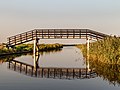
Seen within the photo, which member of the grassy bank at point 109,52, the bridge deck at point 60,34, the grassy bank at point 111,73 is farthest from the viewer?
the bridge deck at point 60,34

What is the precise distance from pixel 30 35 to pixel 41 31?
1866 millimetres

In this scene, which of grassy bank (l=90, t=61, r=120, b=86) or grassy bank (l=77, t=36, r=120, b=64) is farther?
grassy bank (l=77, t=36, r=120, b=64)

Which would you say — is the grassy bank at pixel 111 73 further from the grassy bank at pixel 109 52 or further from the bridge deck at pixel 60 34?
the bridge deck at pixel 60 34

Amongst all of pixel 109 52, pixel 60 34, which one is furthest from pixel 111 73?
pixel 60 34

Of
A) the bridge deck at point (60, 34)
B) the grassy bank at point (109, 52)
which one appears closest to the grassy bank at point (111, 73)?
the grassy bank at point (109, 52)

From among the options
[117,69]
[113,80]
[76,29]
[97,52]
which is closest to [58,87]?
[113,80]

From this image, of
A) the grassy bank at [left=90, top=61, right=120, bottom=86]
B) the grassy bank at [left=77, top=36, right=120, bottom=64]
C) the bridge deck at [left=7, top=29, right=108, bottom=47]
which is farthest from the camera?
the bridge deck at [left=7, top=29, right=108, bottom=47]

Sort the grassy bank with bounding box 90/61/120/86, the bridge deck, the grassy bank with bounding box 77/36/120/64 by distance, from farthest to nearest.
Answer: the bridge deck < the grassy bank with bounding box 77/36/120/64 < the grassy bank with bounding box 90/61/120/86

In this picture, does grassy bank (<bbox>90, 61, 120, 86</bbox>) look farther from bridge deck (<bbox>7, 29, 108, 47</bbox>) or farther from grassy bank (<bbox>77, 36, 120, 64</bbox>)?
bridge deck (<bbox>7, 29, 108, 47</bbox>)

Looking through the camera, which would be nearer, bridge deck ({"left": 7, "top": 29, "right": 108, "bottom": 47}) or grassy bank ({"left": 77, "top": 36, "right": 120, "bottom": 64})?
grassy bank ({"left": 77, "top": 36, "right": 120, "bottom": 64})

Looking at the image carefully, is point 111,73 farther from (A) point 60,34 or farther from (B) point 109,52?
(A) point 60,34

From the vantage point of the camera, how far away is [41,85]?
2041cm

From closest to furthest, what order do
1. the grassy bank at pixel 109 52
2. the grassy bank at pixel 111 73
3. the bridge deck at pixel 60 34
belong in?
the grassy bank at pixel 111 73 → the grassy bank at pixel 109 52 → the bridge deck at pixel 60 34

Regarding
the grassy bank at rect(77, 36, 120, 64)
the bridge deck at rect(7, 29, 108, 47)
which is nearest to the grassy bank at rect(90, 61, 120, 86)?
the grassy bank at rect(77, 36, 120, 64)
